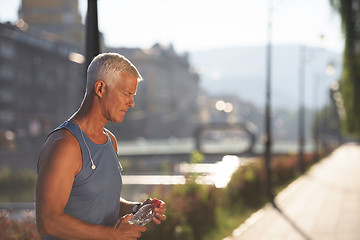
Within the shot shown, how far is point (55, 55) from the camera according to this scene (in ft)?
257

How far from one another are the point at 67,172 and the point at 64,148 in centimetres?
10

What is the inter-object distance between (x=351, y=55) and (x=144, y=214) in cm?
719

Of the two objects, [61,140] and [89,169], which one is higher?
[61,140]

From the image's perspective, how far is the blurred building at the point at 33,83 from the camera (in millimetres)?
68125

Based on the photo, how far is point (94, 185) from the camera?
2.64 metres

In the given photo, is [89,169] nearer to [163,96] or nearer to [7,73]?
[7,73]

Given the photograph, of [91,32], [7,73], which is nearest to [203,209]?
[91,32]

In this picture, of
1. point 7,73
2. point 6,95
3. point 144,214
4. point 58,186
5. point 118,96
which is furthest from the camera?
point 7,73

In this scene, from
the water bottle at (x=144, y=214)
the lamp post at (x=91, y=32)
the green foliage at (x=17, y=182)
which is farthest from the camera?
the green foliage at (x=17, y=182)

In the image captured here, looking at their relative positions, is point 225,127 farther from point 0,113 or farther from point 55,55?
point 0,113

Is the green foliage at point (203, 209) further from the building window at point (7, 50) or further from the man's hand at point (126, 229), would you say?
the building window at point (7, 50)

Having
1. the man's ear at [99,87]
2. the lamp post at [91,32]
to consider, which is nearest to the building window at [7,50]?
A: the lamp post at [91,32]

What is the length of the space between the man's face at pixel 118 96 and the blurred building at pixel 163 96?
10485cm

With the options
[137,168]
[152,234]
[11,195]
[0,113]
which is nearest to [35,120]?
[0,113]
